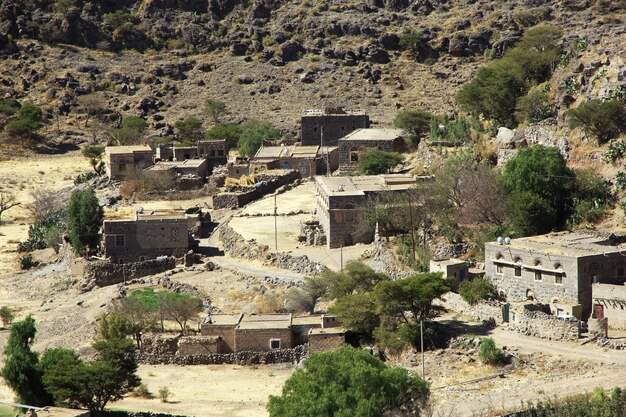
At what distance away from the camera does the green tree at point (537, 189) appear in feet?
163

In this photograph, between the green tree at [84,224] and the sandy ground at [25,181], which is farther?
the sandy ground at [25,181]

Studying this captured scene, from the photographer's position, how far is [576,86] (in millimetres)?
60594

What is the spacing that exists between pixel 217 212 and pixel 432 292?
2615cm

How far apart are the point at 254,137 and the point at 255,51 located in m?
31.5

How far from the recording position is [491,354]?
130 ft

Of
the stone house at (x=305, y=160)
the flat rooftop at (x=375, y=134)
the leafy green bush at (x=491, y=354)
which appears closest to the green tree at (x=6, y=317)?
the leafy green bush at (x=491, y=354)

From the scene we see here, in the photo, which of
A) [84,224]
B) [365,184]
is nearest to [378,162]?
[365,184]

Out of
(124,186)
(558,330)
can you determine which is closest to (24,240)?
(124,186)

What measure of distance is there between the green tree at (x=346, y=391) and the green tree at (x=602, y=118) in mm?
23756

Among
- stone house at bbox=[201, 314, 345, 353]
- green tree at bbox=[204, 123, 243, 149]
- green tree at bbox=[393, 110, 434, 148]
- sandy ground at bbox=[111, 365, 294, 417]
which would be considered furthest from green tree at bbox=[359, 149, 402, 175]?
sandy ground at bbox=[111, 365, 294, 417]

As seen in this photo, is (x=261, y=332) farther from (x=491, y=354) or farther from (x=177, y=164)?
(x=177, y=164)

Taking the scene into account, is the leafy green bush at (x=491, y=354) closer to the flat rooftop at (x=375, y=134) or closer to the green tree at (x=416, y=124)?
the flat rooftop at (x=375, y=134)

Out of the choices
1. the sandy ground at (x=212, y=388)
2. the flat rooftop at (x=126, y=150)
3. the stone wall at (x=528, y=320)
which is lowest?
the sandy ground at (x=212, y=388)

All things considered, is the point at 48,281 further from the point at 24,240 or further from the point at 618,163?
the point at 618,163
